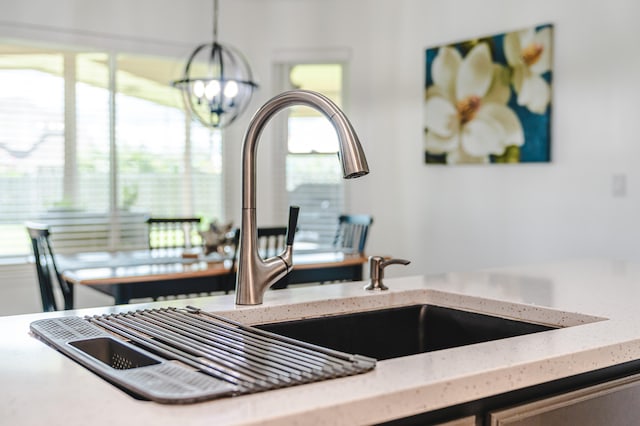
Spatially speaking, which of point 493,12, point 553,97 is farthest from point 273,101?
point 493,12

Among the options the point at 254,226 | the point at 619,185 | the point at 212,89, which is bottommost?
the point at 254,226

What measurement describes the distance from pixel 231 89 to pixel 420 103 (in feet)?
5.61

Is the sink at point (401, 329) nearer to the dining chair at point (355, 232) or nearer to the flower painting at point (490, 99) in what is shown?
the dining chair at point (355, 232)

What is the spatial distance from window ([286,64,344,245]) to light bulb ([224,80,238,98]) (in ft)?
5.13

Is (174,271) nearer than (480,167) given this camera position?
Yes

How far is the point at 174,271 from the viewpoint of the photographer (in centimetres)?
369

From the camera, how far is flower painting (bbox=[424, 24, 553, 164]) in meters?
4.60

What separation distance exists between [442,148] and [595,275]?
3144 millimetres

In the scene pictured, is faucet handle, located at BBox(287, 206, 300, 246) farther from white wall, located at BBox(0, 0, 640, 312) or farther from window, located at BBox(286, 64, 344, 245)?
window, located at BBox(286, 64, 344, 245)

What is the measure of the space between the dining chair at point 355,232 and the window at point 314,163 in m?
0.79

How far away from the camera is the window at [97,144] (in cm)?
498

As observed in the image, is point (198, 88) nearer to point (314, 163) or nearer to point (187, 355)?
point (314, 163)

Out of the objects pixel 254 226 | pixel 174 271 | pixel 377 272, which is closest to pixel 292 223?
pixel 254 226

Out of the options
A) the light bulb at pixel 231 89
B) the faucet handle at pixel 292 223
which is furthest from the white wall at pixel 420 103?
the faucet handle at pixel 292 223
